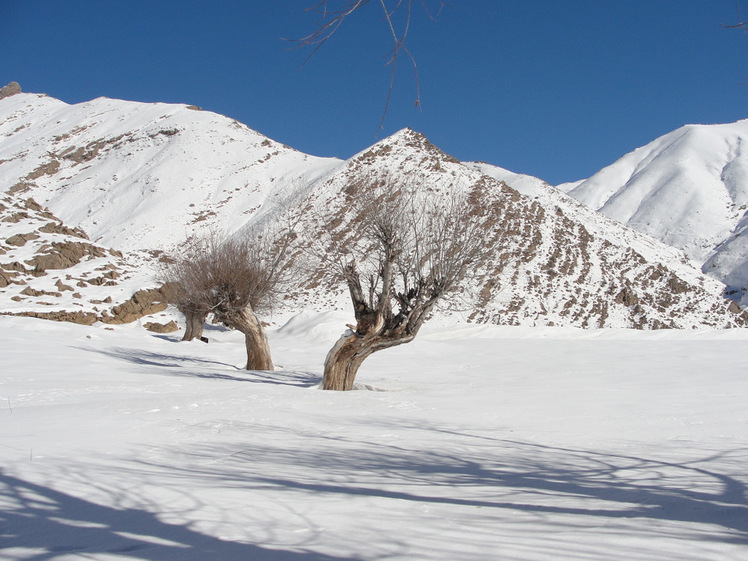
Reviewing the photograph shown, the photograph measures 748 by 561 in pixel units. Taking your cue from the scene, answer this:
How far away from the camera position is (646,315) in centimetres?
2877

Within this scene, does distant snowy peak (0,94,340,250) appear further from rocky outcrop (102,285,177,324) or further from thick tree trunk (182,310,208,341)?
thick tree trunk (182,310,208,341)

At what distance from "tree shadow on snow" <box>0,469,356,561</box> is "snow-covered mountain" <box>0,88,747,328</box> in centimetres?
828

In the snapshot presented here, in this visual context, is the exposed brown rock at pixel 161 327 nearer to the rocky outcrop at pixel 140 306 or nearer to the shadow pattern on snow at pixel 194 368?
the rocky outcrop at pixel 140 306

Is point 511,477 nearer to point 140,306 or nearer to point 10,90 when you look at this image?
point 140,306

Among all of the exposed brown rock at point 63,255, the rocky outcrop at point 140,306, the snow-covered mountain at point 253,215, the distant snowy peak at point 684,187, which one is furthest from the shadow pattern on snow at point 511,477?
the distant snowy peak at point 684,187

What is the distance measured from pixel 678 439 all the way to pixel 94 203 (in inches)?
2568

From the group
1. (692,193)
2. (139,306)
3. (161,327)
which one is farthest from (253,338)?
(692,193)

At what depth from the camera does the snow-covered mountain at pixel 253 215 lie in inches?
1075

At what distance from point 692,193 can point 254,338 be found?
81.7 m

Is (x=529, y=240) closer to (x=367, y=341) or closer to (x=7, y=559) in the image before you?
(x=367, y=341)

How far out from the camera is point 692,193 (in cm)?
7388

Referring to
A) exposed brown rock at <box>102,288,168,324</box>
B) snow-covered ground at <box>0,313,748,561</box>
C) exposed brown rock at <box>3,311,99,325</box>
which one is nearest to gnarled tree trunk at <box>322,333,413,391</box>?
snow-covered ground at <box>0,313,748,561</box>

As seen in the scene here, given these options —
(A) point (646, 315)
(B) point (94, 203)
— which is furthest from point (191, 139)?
(A) point (646, 315)

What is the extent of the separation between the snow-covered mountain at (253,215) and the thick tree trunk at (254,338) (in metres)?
2.45
